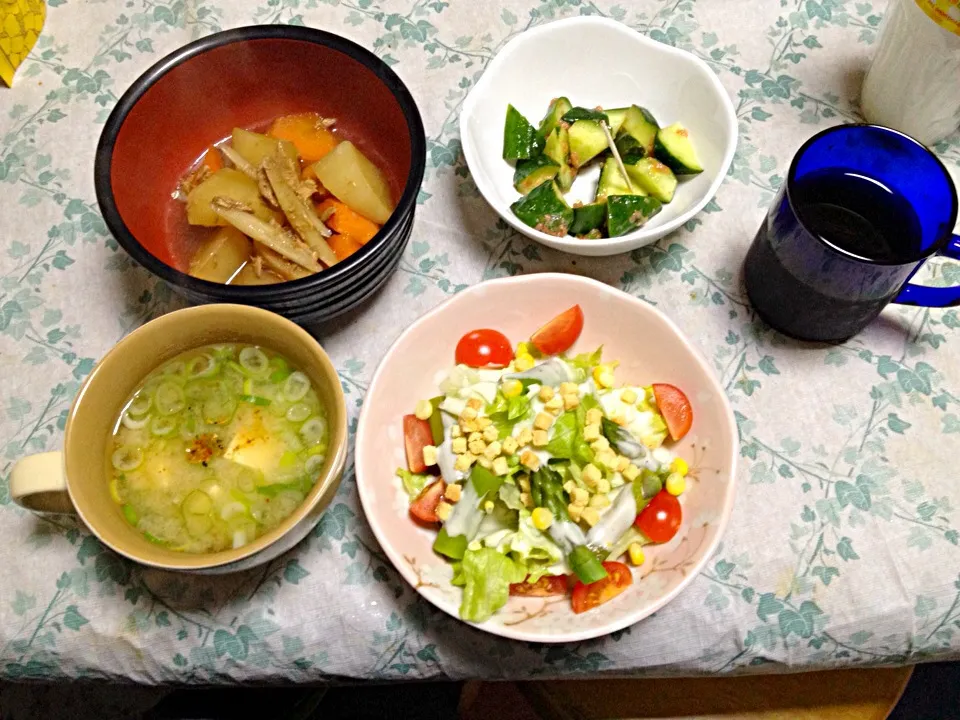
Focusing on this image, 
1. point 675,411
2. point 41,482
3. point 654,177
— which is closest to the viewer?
point 41,482

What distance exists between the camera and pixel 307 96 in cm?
150

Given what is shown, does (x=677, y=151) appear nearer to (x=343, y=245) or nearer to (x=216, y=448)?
(x=343, y=245)

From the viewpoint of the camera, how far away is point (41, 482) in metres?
1.05

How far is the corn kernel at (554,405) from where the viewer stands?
123cm

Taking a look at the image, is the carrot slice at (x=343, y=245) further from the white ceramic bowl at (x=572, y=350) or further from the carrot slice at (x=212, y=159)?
the carrot slice at (x=212, y=159)

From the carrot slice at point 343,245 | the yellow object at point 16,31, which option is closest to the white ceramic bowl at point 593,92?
the carrot slice at point 343,245

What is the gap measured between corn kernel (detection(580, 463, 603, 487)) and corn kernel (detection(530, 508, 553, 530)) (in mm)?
A: 81

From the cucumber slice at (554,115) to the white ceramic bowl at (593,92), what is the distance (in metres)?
0.07

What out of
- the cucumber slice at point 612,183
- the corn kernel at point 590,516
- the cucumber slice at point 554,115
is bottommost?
the corn kernel at point 590,516

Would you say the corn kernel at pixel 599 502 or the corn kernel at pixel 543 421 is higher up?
the corn kernel at pixel 543 421

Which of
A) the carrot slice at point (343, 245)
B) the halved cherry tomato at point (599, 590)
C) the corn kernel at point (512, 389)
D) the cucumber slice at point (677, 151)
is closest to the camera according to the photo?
the halved cherry tomato at point (599, 590)

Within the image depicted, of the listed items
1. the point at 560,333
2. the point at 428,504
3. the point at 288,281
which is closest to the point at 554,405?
the point at 560,333

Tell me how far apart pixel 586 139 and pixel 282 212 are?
1.99 feet

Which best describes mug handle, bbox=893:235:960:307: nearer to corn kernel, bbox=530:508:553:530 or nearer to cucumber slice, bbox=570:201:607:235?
cucumber slice, bbox=570:201:607:235
